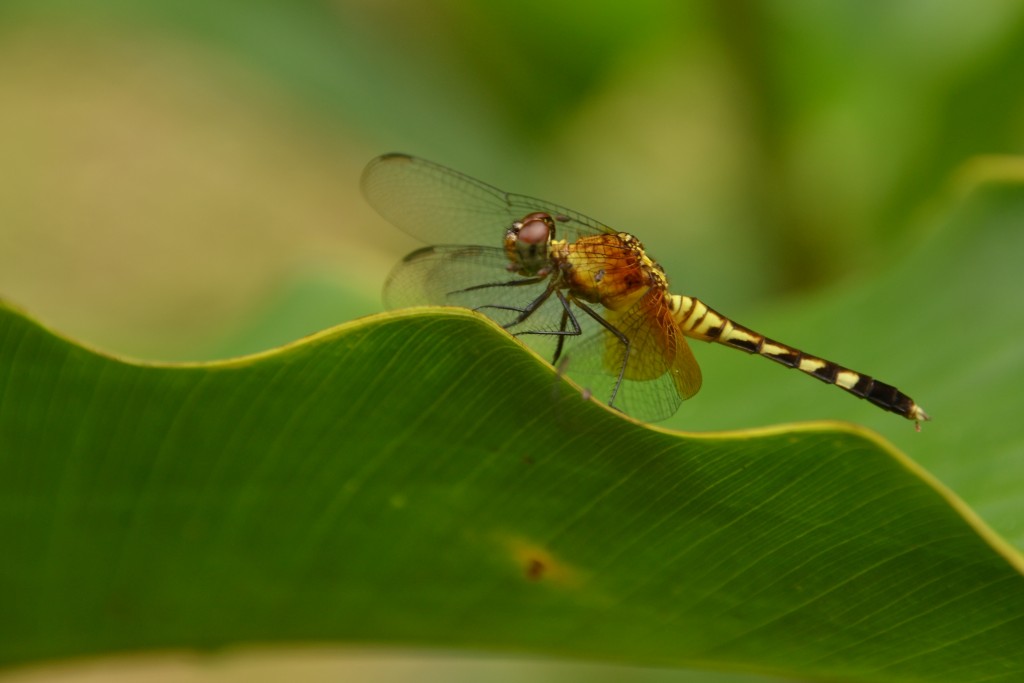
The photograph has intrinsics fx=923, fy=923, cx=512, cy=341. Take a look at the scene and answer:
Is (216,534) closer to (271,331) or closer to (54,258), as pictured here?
(271,331)

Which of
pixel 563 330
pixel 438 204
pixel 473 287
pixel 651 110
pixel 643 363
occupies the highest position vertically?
pixel 651 110

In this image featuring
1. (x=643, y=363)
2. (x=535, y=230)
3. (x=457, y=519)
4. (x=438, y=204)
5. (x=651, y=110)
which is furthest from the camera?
(x=651, y=110)

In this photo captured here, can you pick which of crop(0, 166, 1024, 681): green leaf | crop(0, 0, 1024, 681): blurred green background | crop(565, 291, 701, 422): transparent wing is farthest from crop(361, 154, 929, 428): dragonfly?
crop(0, 166, 1024, 681): green leaf

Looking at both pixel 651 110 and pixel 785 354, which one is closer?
pixel 785 354

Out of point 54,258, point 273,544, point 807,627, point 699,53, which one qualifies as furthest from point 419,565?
point 54,258

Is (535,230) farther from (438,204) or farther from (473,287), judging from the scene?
(438,204)

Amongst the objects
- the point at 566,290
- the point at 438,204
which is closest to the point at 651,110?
the point at 438,204

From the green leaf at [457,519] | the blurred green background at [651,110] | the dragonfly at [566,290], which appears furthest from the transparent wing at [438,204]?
the green leaf at [457,519]

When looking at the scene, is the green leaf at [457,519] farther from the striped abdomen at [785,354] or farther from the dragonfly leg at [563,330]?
the dragonfly leg at [563,330]
